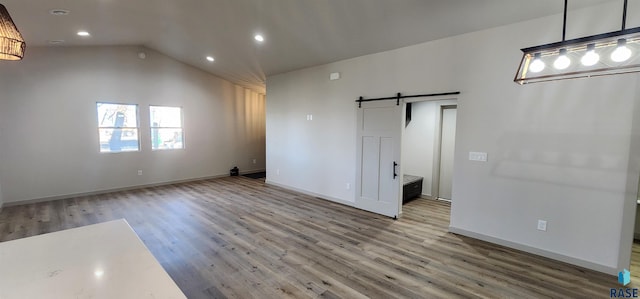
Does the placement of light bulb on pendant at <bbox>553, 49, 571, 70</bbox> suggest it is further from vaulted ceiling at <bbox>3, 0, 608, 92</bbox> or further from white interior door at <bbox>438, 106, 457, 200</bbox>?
white interior door at <bbox>438, 106, 457, 200</bbox>

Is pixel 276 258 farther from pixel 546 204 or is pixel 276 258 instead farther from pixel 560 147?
pixel 560 147

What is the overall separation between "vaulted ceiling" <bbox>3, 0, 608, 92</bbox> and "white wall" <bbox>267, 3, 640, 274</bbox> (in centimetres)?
27

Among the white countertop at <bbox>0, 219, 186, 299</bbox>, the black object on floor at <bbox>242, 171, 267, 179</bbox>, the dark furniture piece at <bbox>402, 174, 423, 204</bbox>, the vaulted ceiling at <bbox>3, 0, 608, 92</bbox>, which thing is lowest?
the black object on floor at <bbox>242, 171, 267, 179</bbox>

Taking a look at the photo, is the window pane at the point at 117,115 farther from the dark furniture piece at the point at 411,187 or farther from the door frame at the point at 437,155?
the door frame at the point at 437,155

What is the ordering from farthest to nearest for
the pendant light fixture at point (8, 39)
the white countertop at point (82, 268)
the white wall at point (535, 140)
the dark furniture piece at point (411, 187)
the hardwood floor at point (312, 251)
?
the dark furniture piece at point (411, 187), the white wall at point (535, 140), the hardwood floor at point (312, 251), the pendant light fixture at point (8, 39), the white countertop at point (82, 268)

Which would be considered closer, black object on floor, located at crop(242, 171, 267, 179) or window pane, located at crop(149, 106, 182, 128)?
window pane, located at crop(149, 106, 182, 128)

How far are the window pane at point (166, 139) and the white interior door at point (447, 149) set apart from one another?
646 centimetres

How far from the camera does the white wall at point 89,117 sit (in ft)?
16.6

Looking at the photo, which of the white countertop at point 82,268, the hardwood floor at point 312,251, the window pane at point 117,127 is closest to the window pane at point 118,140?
the window pane at point 117,127

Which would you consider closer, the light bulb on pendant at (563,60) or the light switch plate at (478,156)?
the light bulb on pendant at (563,60)

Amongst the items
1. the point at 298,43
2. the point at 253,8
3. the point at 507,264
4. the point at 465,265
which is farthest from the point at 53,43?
the point at 507,264

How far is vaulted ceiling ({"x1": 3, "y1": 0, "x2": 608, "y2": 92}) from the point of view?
322 cm

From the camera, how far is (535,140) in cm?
321

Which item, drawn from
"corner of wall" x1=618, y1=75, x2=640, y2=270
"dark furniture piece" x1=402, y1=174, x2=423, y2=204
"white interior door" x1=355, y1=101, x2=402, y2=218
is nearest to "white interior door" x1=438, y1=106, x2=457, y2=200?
"dark furniture piece" x1=402, y1=174, x2=423, y2=204
